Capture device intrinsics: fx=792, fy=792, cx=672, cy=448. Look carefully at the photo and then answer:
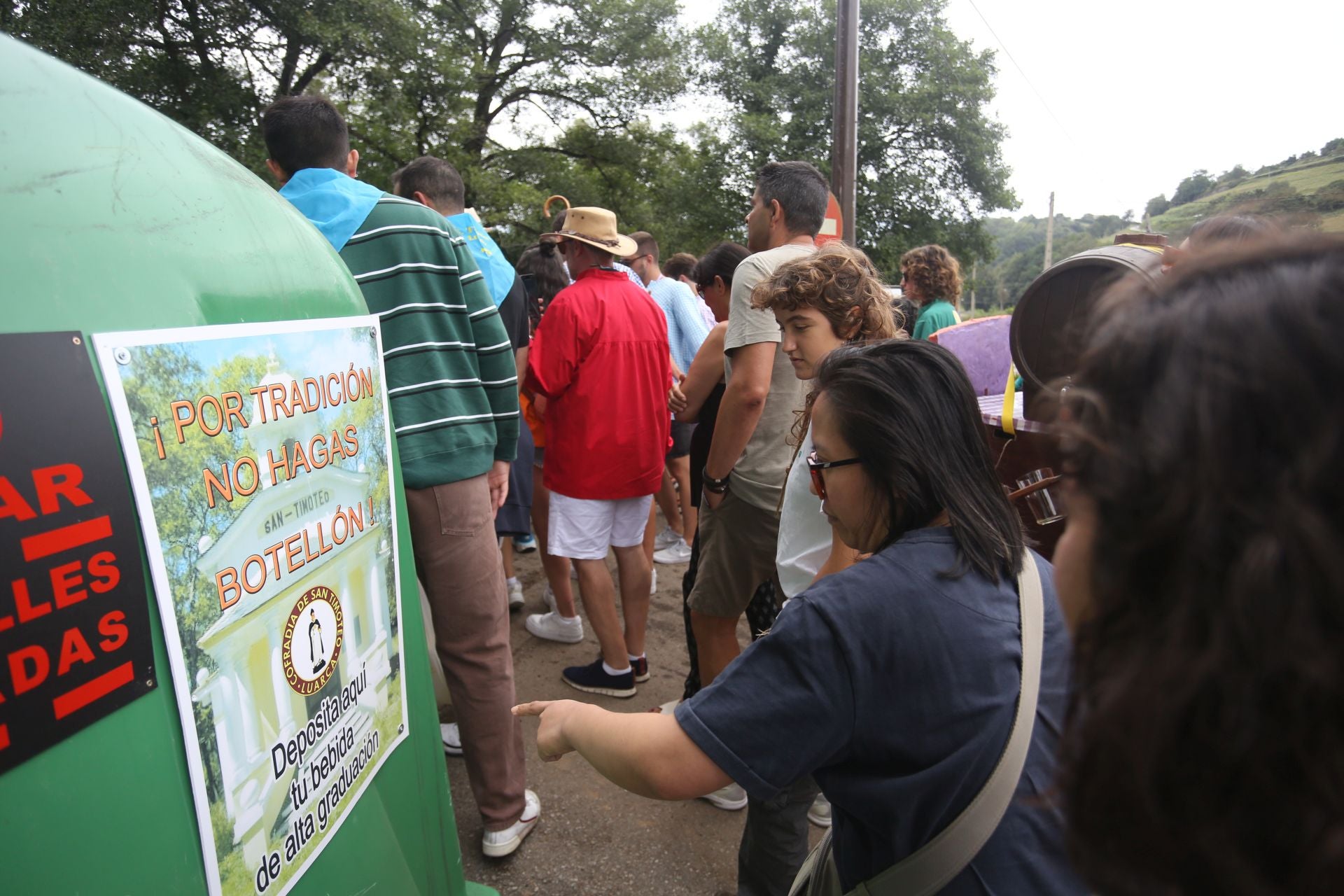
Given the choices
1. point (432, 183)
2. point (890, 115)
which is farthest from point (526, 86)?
point (432, 183)

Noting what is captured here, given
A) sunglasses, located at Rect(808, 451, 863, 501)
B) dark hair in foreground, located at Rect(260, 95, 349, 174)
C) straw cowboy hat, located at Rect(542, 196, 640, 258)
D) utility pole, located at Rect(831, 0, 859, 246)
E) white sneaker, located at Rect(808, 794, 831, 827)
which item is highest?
utility pole, located at Rect(831, 0, 859, 246)

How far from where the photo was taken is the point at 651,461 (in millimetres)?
3324

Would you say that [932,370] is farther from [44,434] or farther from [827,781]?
[44,434]

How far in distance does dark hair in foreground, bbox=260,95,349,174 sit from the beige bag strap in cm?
208

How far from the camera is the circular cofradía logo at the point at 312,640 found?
1.12 metres

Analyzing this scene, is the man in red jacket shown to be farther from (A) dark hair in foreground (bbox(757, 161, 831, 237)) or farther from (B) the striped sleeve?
(B) the striped sleeve

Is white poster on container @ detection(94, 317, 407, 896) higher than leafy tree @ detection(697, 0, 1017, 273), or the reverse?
leafy tree @ detection(697, 0, 1017, 273)

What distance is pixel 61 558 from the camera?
760mm

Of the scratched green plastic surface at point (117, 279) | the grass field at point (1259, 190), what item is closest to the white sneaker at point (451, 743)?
the scratched green plastic surface at point (117, 279)

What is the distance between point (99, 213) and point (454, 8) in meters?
21.4

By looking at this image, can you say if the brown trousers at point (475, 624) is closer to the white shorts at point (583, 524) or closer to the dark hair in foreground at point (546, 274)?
the white shorts at point (583, 524)

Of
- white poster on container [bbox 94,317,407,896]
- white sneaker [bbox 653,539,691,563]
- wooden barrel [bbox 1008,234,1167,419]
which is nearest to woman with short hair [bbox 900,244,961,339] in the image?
white sneaker [bbox 653,539,691,563]

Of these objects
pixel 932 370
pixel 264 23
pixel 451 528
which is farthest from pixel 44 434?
pixel 264 23

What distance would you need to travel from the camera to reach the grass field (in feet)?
3.66
